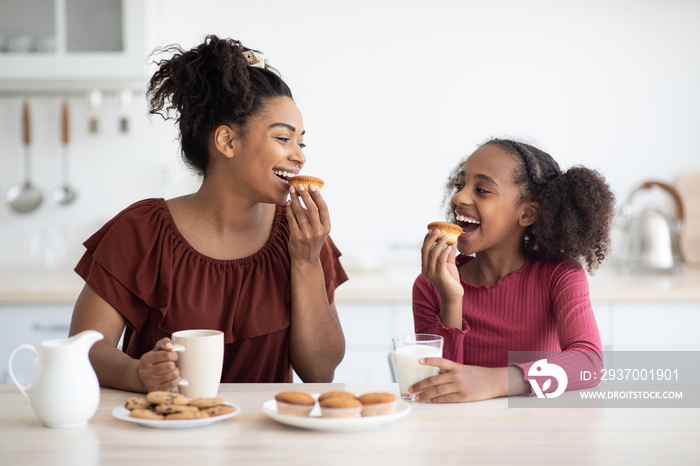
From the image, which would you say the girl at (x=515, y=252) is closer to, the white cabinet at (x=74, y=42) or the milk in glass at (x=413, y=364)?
the milk in glass at (x=413, y=364)

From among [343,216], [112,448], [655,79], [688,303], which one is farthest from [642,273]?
[112,448]

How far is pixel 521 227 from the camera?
1.64 meters

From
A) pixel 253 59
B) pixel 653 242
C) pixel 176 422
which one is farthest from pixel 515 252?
pixel 653 242

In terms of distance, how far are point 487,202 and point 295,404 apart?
75 centimetres

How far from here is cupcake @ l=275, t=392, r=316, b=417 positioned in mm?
993

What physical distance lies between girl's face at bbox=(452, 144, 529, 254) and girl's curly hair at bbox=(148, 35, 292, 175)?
46 centimetres

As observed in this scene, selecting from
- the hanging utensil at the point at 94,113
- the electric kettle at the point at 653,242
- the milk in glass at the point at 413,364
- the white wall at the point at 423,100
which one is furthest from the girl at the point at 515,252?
the hanging utensil at the point at 94,113

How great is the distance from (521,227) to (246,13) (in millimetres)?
1743

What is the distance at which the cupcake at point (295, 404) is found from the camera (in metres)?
0.99

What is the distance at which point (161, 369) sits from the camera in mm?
1096

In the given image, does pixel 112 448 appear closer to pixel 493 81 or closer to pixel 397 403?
pixel 397 403

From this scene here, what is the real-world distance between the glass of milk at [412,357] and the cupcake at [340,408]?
16 centimetres

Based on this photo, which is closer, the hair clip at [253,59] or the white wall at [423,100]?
the hair clip at [253,59]

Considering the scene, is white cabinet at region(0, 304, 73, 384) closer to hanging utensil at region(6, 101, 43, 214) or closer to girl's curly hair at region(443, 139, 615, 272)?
hanging utensil at region(6, 101, 43, 214)
